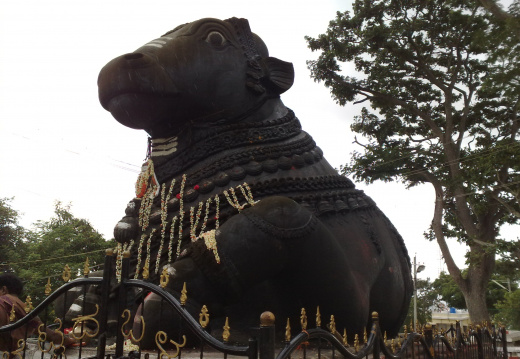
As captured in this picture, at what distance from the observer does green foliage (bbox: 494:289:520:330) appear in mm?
30281

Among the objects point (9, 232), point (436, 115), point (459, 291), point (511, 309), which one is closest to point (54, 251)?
point (9, 232)

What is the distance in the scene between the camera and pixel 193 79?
390cm

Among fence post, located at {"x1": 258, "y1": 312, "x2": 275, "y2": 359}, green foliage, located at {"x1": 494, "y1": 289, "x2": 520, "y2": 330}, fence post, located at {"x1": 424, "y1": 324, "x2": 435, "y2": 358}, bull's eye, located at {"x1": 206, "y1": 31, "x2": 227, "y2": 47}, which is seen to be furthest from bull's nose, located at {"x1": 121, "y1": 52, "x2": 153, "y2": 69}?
green foliage, located at {"x1": 494, "y1": 289, "x2": 520, "y2": 330}

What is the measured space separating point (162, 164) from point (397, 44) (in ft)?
39.7

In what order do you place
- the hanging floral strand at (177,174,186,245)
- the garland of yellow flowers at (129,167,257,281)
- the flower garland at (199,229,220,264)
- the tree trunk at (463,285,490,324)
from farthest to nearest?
1. the tree trunk at (463,285,490,324)
2. the hanging floral strand at (177,174,186,245)
3. the garland of yellow flowers at (129,167,257,281)
4. the flower garland at (199,229,220,264)

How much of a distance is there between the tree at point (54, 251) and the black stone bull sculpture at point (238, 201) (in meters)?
16.3

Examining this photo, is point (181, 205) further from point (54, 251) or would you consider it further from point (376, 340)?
point (54, 251)

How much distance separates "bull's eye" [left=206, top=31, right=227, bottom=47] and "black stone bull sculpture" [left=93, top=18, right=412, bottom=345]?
1cm

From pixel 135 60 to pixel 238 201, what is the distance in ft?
4.30

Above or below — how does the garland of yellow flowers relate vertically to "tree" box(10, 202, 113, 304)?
below

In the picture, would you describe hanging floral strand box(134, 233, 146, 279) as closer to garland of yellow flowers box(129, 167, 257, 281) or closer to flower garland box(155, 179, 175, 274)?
garland of yellow flowers box(129, 167, 257, 281)

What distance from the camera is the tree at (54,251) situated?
63.8 feet

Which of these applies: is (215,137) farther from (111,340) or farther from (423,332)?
(423,332)

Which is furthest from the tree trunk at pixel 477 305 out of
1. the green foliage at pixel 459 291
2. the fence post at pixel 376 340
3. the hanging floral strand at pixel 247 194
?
the green foliage at pixel 459 291
